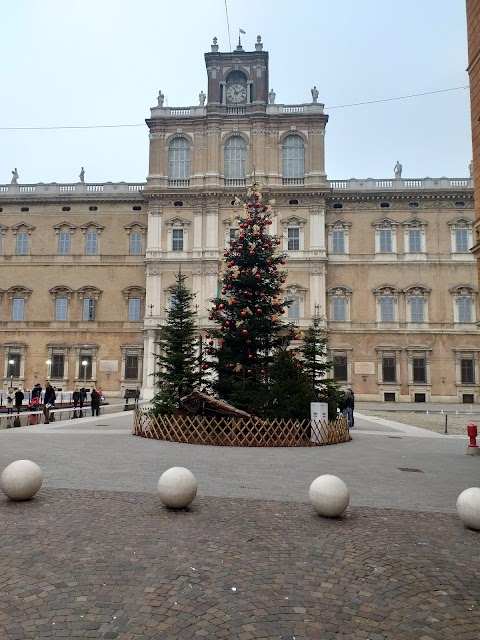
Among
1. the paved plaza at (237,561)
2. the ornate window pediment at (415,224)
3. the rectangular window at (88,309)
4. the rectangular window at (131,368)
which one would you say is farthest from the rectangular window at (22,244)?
the paved plaza at (237,561)

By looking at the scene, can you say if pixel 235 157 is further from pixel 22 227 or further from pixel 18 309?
pixel 18 309

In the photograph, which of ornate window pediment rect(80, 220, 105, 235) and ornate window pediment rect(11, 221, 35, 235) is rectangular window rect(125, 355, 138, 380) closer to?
ornate window pediment rect(80, 220, 105, 235)

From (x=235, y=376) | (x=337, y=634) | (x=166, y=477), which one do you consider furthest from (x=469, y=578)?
(x=235, y=376)

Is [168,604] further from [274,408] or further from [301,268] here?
[301,268]

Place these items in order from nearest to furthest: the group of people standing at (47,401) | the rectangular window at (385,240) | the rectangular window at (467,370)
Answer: the group of people standing at (47,401)
the rectangular window at (467,370)
the rectangular window at (385,240)

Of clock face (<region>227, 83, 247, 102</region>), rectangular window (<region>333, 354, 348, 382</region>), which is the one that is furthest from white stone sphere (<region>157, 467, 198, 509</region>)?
clock face (<region>227, 83, 247, 102</region>)

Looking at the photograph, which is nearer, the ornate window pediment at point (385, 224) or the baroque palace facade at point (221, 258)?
the baroque palace facade at point (221, 258)

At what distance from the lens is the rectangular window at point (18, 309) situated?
47.8m

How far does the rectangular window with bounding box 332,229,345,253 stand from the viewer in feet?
153

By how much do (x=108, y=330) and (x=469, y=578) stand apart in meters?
44.1

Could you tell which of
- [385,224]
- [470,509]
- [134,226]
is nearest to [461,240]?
[385,224]

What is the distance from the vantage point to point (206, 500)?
8078mm

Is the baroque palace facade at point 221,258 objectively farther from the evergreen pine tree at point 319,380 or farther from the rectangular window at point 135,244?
the evergreen pine tree at point 319,380

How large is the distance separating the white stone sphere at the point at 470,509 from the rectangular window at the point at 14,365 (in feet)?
151
